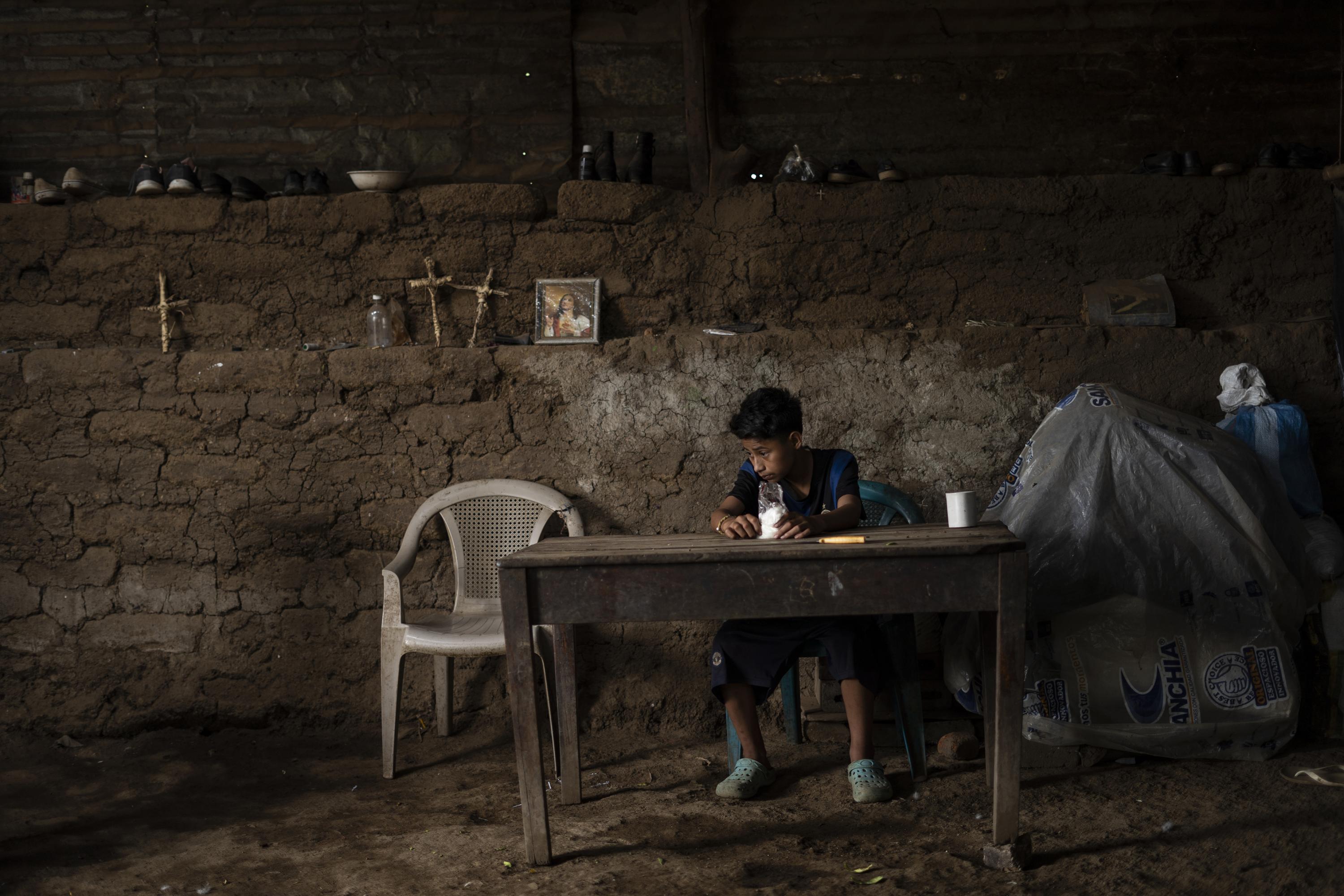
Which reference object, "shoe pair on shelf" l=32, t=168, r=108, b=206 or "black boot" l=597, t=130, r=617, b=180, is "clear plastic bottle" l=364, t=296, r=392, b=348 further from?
"shoe pair on shelf" l=32, t=168, r=108, b=206

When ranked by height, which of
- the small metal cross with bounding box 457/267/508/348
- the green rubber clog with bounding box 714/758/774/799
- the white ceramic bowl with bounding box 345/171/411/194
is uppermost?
the white ceramic bowl with bounding box 345/171/411/194

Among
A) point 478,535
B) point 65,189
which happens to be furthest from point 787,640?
point 65,189

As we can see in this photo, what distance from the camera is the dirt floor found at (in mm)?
2709

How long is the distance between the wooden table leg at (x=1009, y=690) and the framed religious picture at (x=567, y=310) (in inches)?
80.3

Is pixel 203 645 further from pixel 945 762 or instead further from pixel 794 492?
pixel 945 762

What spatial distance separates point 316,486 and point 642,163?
1821 mm

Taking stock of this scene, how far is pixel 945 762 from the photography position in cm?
354

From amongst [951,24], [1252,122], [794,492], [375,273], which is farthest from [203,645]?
[1252,122]

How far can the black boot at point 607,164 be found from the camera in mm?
4336

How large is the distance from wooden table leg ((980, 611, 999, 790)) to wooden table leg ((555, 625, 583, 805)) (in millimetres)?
1240

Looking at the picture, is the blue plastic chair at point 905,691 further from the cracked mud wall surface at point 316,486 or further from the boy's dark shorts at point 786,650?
the cracked mud wall surface at point 316,486

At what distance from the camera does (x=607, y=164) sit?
434 centimetres

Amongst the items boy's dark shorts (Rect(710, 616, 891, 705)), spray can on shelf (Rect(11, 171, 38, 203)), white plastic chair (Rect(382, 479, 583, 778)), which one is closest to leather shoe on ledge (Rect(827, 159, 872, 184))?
white plastic chair (Rect(382, 479, 583, 778))

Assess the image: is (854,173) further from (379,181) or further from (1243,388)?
(379,181)
